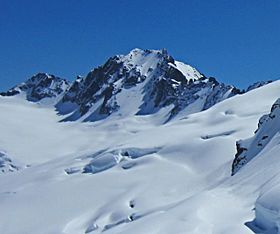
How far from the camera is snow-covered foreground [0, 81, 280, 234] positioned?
60.4 feet

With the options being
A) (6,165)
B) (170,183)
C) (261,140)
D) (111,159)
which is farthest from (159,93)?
(261,140)

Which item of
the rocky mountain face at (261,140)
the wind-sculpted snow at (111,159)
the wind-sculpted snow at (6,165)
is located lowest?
the rocky mountain face at (261,140)

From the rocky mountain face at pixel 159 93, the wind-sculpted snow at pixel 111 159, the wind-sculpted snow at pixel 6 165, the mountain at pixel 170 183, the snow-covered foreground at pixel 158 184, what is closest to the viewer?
the mountain at pixel 170 183

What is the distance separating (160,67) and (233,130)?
133231mm

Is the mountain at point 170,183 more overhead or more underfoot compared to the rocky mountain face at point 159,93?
more underfoot

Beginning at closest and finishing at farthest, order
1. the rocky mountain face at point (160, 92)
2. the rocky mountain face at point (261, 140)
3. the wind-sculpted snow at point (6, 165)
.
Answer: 1. the rocky mountain face at point (261, 140)
2. the wind-sculpted snow at point (6, 165)
3. the rocky mountain face at point (160, 92)

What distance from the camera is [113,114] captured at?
17488 centimetres

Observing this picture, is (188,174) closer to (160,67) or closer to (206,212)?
(206,212)

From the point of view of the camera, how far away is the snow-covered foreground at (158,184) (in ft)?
60.4

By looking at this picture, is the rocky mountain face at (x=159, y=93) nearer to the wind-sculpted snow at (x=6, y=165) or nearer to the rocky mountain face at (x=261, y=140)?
the wind-sculpted snow at (x=6, y=165)

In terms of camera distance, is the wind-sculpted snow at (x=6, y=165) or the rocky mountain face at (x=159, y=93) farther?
the rocky mountain face at (x=159, y=93)

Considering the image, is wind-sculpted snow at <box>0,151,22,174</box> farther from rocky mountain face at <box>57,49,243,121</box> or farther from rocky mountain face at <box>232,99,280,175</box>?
rocky mountain face at <box>232,99,280,175</box>

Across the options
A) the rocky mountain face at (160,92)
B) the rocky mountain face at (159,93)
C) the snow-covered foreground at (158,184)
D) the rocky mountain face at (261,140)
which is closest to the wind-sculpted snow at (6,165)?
the snow-covered foreground at (158,184)

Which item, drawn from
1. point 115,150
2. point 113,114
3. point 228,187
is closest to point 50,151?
point 113,114
